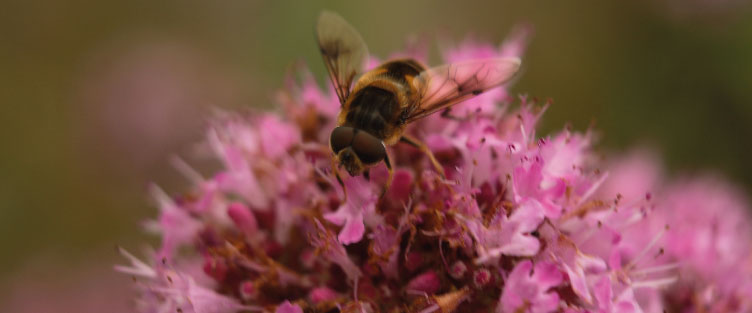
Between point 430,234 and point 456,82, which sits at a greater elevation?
point 456,82

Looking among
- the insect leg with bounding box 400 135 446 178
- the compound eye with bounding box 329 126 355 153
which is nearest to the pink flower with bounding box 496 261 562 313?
the insect leg with bounding box 400 135 446 178

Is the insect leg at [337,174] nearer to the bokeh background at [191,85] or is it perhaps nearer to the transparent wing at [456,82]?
the transparent wing at [456,82]

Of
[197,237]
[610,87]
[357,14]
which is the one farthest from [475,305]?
[357,14]

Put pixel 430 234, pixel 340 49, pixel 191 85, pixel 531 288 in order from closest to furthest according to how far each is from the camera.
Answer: pixel 531 288 < pixel 430 234 < pixel 340 49 < pixel 191 85

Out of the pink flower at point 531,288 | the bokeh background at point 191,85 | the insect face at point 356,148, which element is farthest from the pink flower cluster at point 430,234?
the bokeh background at point 191,85

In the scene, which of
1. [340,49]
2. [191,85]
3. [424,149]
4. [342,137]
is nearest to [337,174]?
[342,137]

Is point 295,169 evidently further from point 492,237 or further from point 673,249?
point 673,249

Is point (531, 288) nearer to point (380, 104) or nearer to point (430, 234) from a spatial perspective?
point (430, 234)
